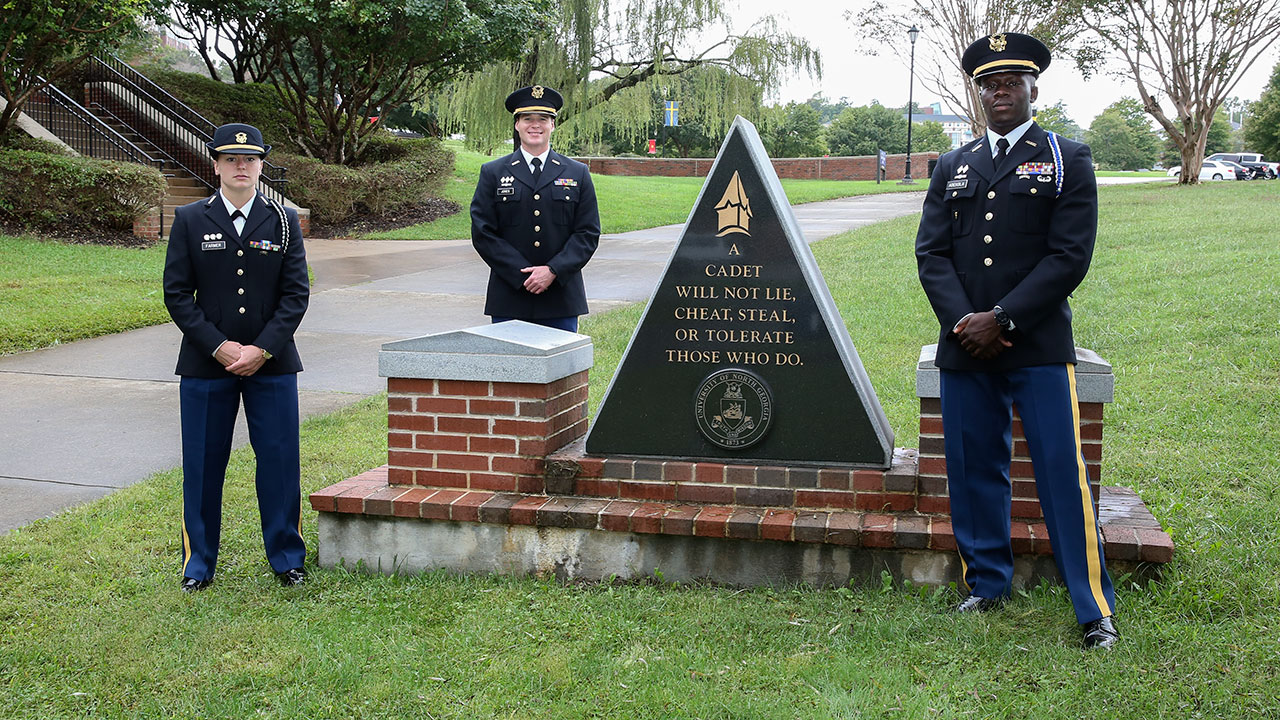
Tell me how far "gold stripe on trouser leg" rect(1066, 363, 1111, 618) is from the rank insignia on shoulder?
0.61m

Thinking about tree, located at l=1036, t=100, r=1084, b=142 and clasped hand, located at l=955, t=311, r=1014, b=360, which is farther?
tree, located at l=1036, t=100, r=1084, b=142

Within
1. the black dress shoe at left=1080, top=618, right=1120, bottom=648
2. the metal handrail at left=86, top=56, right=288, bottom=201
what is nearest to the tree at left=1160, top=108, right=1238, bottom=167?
the metal handrail at left=86, top=56, right=288, bottom=201

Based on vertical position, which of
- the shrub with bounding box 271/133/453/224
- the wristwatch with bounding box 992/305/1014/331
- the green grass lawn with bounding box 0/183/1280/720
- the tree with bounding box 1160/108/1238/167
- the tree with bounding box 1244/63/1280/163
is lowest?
the green grass lawn with bounding box 0/183/1280/720

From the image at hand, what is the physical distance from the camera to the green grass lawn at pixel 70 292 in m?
9.08

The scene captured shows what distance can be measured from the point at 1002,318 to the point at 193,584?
2967 millimetres

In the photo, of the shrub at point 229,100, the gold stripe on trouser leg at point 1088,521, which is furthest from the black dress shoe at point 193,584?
the shrub at point 229,100

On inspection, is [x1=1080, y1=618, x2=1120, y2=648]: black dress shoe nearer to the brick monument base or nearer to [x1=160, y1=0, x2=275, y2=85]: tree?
the brick monument base

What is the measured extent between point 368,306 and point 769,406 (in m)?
7.95

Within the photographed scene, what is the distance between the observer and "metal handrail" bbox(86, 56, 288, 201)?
19.1m

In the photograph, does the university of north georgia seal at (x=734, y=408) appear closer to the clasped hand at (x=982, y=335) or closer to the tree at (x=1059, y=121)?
the clasped hand at (x=982, y=335)

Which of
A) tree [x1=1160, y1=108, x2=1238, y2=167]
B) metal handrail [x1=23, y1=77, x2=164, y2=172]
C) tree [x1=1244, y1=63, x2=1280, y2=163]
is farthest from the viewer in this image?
tree [x1=1160, y1=108, x2=1238, y2=167]

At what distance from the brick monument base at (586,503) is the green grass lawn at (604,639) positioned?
103 mm

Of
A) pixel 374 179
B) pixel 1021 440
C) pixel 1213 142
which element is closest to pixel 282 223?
pixel 1021 440

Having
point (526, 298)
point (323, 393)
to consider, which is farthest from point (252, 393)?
point (323, 393)
